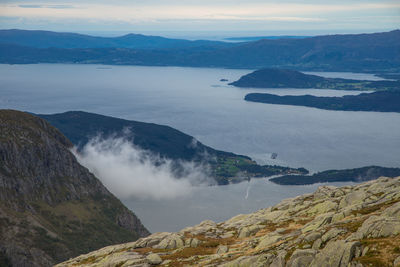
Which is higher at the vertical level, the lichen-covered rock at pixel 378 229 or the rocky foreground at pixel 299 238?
the lichen-covered rock at pixel 378 229

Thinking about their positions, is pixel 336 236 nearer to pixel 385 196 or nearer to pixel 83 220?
pixel 385 196

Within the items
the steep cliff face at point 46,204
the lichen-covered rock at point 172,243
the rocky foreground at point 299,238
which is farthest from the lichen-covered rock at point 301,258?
the steep cliff face at point 46,204

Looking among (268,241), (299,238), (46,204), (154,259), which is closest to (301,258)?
(299,238)

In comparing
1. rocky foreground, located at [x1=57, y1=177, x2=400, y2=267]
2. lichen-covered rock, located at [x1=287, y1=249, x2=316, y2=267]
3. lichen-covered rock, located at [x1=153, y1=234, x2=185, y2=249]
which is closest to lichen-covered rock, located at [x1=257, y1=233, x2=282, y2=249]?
rocky foreground, located at [x1=57, y1=177, x2=400, y2=267]

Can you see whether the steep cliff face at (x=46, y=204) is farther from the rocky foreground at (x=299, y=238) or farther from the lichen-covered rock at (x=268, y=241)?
the lichen-covered rock at (x=268, y=241)

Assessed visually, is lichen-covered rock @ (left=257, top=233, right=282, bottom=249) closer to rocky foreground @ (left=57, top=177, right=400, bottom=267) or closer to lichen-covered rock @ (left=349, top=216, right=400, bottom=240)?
rocky foreground @ (left=57, top=177, right=400, bottom=267)

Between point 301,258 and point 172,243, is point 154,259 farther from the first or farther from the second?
point 301,258
